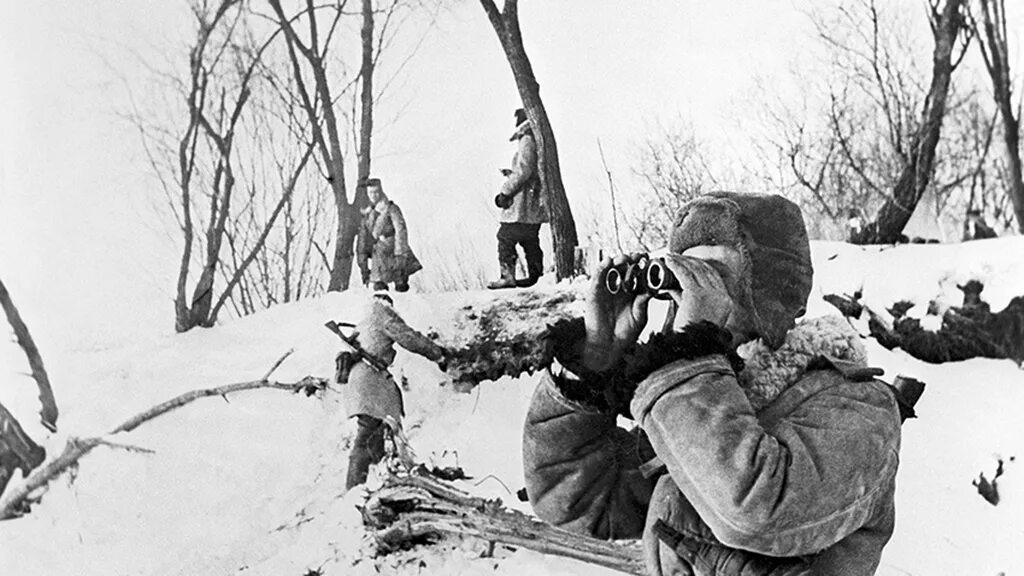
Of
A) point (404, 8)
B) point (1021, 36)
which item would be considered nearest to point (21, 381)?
point (404, 8)

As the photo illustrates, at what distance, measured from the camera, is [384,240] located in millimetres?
1165

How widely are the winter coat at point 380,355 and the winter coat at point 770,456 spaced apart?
34 cm

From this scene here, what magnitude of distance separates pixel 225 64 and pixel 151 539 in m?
0.61

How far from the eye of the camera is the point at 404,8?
1206 mm

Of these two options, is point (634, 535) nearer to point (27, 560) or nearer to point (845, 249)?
point (845, 249)

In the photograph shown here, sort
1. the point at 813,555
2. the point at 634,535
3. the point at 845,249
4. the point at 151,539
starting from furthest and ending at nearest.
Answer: the point at 845,249 < the point at 151,539 < the point at 634,535 < the point at 813,555

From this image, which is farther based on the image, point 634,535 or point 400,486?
point 400,486

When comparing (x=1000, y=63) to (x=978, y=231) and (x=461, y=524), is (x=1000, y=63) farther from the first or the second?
(x=461, y=524)

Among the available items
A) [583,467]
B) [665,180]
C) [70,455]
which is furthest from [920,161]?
[70,455]

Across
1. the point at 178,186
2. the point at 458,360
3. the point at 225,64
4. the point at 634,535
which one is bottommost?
the point at 634,535

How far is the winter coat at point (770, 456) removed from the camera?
2.19 feet

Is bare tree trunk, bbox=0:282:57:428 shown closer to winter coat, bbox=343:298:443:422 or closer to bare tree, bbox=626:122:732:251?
winter coat, bbox=343:298:443:422

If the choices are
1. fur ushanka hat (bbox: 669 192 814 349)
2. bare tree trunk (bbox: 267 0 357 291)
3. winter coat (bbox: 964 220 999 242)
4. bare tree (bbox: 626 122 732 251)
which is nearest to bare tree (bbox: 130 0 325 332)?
bare tree trunk (bbox: 267 0 357 291)

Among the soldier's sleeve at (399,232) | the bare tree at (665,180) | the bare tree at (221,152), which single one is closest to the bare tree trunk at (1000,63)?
the bare tree at (665,180)
